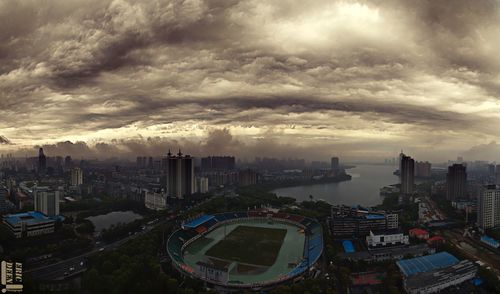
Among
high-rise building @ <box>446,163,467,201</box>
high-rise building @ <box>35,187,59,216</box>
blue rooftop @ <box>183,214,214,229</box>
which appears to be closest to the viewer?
blue rooftop @ <box>183,214,214,229</box>

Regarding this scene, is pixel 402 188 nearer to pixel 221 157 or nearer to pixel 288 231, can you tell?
pixel 288 231

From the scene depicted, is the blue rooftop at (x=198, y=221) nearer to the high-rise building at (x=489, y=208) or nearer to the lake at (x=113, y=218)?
the lake at (x=113, y=218)

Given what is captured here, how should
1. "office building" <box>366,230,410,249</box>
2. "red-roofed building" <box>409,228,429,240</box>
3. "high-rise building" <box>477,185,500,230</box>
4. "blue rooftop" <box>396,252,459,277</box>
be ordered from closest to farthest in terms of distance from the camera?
"blue rooftop" <box>396,252,459,277</box> → "office building" <box>366,230,410,249</box> → "red-roofed building" <box>409,228,429,240</box> → "high-rise building" <box>477,185,500,230</box>

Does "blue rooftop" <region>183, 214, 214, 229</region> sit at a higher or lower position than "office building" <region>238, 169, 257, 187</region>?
lower

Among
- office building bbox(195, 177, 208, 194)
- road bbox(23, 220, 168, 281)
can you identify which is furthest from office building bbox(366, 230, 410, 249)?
office building bbox(195, 177, 208, 194)

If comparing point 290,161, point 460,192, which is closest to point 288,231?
point 460,192

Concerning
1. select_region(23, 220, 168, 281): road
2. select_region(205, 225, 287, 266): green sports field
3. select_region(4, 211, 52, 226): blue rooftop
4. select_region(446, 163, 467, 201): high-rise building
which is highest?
select_region(446, 163, 467, 201): high-rise building

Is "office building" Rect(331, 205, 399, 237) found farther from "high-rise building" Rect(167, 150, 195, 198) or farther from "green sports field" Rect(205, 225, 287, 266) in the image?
"high-rise building" Rect(167, 150, 195, 198)
